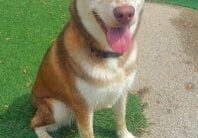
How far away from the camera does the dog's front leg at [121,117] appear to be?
388 cm

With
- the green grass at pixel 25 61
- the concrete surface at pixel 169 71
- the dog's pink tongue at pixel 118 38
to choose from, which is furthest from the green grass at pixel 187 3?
the dog's pink tongue at pixel 118 38

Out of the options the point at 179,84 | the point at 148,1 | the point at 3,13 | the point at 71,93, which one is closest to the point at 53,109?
the point at 71,93

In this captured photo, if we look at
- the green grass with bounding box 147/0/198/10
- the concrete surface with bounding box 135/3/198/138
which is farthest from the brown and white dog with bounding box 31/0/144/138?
the green grass with bounding box 147/0/198/10

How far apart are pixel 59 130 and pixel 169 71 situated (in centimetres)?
157

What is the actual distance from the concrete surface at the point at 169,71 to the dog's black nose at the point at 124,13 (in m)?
1.61

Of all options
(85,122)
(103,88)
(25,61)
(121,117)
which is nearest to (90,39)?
(103,88)

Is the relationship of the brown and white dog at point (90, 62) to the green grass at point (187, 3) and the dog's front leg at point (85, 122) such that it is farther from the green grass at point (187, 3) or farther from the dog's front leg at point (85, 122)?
the green grass at point (187, 3)

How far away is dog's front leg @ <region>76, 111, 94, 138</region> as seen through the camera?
140 inches

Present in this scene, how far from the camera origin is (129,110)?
4.42 m

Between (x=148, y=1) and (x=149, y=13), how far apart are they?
1.25 ft

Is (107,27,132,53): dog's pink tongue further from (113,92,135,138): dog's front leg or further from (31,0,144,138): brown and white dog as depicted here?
(113,92,135,138): dog's front leg

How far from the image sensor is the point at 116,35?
10.2 ft

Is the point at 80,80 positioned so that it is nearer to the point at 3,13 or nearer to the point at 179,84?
the point at 179,84

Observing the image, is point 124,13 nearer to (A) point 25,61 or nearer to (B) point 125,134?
(B) point 125,134
